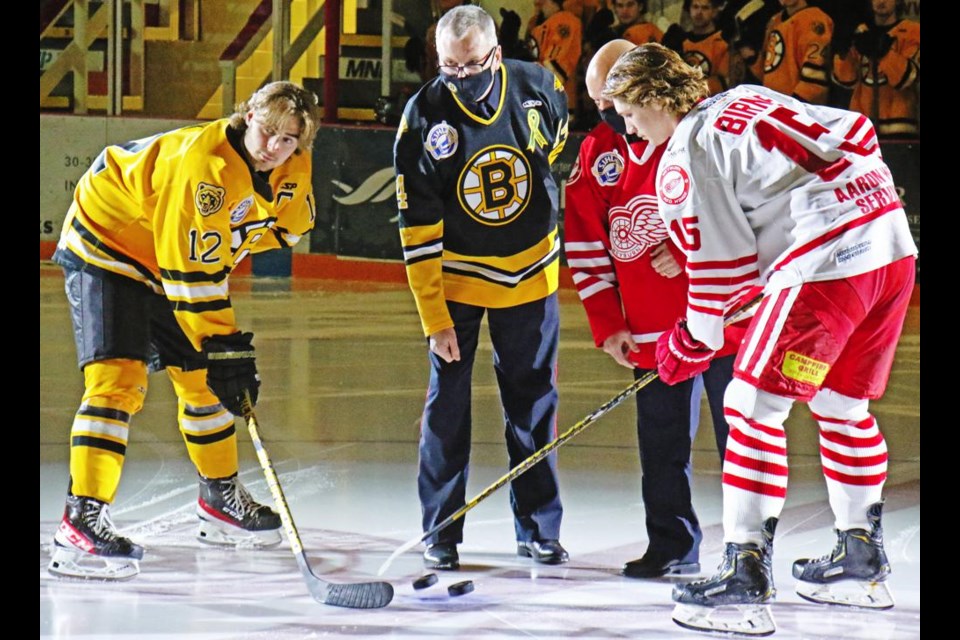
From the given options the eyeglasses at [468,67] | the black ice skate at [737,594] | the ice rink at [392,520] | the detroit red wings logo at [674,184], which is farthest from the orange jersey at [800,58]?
the black ice skate at [737,594]

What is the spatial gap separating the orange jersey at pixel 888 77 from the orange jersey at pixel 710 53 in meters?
0.62

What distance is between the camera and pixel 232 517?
10.2ft

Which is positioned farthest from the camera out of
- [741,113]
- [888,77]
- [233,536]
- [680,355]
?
[888,77]

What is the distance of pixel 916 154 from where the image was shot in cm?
716

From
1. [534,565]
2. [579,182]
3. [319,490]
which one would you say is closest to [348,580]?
[534,565]

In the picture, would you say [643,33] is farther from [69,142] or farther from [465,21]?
[465,21]

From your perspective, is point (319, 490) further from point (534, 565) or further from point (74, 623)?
point (74, 623)

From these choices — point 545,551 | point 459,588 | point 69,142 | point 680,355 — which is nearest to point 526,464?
point 545,551

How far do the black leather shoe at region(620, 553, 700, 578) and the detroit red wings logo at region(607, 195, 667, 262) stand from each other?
0.62 m

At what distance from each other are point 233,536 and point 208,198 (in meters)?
0.81

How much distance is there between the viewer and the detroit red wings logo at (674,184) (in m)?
2.42

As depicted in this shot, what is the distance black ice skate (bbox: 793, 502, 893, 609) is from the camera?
2623 millimetres

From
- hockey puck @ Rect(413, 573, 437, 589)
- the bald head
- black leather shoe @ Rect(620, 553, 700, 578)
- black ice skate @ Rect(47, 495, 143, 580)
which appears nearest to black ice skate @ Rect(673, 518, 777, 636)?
black leather shoe @ Rect(620, 553, 700, 578)

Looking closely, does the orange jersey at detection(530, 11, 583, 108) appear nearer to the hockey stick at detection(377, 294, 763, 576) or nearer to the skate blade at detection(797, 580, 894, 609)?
the hockey stick at detection(377, 294, 763, 576)
